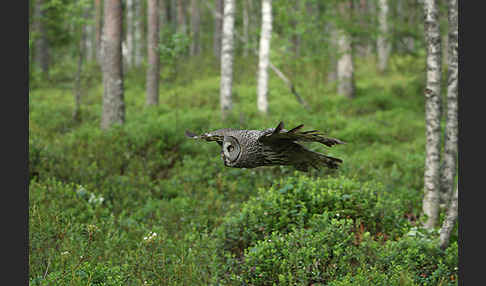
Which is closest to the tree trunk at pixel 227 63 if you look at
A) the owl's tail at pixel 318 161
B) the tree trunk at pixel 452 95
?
the tree trunk at pixel 452 95

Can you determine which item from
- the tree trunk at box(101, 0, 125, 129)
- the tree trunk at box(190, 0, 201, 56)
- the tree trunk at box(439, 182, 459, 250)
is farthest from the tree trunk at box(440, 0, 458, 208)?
the tree trunk at box(190, 0, 201, 56)

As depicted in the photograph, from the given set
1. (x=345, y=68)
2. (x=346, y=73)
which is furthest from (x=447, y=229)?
(x=345, y=68)

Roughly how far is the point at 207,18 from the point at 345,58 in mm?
28963

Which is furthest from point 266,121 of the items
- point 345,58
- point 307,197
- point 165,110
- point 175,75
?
point 175,75

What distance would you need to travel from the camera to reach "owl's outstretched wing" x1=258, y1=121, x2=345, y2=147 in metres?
3.07

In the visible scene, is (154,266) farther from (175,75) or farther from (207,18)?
(207,18)

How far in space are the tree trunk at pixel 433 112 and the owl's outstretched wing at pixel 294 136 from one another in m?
4.90

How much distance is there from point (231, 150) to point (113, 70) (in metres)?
8.99

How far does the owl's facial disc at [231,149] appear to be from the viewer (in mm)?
3494

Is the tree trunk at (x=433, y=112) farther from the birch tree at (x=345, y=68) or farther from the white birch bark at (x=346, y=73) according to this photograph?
the white birch bark at (x=346, y=73)

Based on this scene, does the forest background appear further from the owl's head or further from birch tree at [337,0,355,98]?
the owl's head

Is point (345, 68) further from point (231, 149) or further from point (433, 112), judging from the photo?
point (231, 149)

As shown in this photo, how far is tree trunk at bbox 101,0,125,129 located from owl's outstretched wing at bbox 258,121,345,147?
350 inches

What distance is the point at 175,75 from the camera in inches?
845
